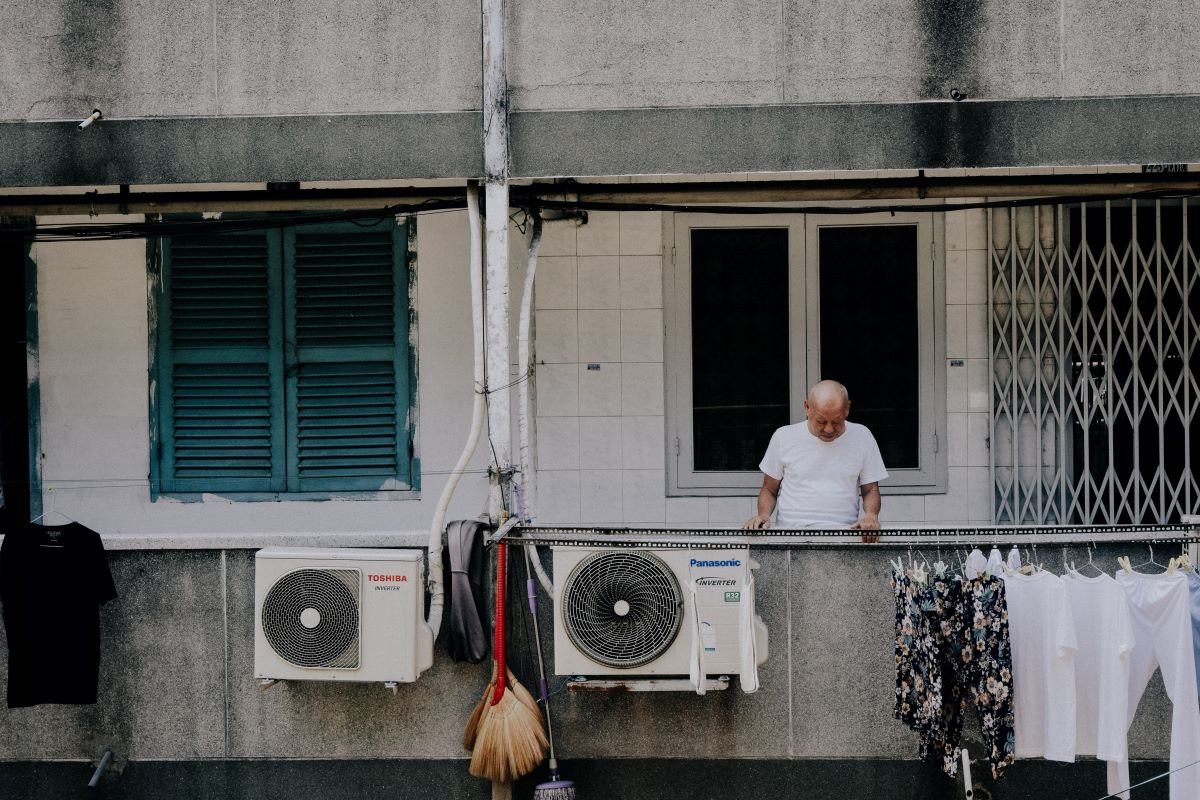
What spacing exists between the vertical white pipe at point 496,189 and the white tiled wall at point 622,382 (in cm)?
189

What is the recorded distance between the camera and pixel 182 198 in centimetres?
735

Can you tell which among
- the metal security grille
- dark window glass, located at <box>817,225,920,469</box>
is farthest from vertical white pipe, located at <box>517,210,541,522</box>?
the metal security grille

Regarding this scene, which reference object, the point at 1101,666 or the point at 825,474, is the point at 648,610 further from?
the point at 1101,666

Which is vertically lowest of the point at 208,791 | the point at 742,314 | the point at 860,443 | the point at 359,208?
the point at 208,791

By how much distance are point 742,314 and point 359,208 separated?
254 cm

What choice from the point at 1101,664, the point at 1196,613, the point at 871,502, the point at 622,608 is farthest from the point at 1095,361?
the point at 622,608

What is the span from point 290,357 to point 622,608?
3.15m

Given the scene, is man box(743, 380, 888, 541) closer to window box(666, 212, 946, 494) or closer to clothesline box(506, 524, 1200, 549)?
clothesline box(506, 524, 1200, 549)

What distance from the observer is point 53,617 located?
Answer: 6.54m

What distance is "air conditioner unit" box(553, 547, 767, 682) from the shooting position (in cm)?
627

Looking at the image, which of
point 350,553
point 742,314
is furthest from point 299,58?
point 742,314

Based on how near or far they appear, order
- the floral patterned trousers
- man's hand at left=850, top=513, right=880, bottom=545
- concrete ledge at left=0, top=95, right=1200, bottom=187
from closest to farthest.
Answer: the floral patterned trousers
concrete ledge at left=0, top=95, right=1200, bottom=187
man's hand at left=850, top=513, right=880, bottom=545

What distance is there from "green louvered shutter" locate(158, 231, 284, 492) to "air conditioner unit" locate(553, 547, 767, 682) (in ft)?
9.29

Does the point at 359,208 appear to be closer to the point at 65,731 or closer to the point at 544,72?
the point at 544,72
